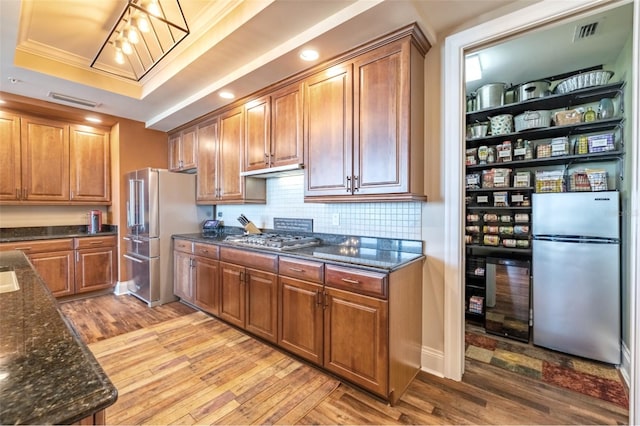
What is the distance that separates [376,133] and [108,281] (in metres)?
4.22

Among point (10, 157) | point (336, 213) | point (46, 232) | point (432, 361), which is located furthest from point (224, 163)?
point (432, 361)

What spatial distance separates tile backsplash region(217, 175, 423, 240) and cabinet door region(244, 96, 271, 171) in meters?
0.39

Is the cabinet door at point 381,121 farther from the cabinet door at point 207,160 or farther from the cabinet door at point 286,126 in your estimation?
the cabinet door at point 207,160

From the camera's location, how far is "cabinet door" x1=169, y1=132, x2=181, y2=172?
420 centimetres

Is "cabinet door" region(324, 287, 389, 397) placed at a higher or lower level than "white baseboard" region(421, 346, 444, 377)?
higher

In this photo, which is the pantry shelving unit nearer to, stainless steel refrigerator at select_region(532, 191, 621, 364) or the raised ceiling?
stainless steel refrigerator at select_region(532, 191, 621, 364)

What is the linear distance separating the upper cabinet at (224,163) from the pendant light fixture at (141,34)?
0.88m

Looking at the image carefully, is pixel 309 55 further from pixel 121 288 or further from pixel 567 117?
pixel 121 288

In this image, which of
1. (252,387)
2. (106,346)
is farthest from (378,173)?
(106,346)

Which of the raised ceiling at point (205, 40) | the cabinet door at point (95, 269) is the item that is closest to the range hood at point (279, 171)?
the raised ceiling at point (205, 40)

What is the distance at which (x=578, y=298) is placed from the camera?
7.74 ft

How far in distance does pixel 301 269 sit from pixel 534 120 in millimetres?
2610

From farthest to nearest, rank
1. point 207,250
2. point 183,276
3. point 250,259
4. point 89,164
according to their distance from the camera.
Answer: point 89,164 → point 183,276 → point 207,250 → point 250,259

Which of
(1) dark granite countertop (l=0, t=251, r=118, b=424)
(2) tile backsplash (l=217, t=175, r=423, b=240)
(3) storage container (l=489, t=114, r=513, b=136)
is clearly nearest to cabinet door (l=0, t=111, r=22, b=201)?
(2) tile backsplash (l=217, t=175, r=423, b=240)
